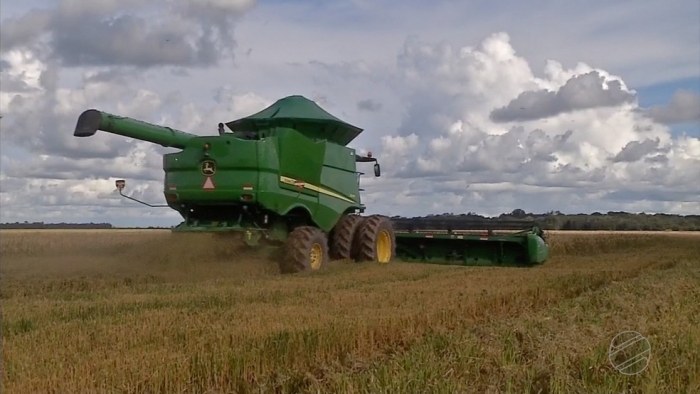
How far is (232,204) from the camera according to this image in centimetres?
1327

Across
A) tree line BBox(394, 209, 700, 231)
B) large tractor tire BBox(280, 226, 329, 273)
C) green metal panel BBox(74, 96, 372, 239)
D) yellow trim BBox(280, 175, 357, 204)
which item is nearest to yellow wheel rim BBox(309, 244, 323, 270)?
large tractor tire BBox(280, 226, 329, 273)

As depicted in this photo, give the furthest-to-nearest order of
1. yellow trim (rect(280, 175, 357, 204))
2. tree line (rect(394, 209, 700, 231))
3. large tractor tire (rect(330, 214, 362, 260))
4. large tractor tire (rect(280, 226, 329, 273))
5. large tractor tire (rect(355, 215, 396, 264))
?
tree line (rect(394, 209, 700, 231))
large tractor tire (rect(355, 215, 396, 264))
large tractor tire (rect(330, 214, 362, 260))
yellow trim (rect(280, 175, 357, 204))
large tractor tire (rect(280, 226, 329, 273))

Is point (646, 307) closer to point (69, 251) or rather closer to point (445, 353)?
point (445, 353)

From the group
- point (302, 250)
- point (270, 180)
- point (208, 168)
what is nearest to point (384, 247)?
point (302, 250)

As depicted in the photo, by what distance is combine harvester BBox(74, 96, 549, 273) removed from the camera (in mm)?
13148

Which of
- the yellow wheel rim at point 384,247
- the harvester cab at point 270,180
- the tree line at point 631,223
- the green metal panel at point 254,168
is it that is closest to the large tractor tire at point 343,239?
the harvester cab at point 270,180

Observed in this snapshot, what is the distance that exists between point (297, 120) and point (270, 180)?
6.93ft

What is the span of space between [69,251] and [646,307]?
13.0m

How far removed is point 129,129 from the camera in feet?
41.7

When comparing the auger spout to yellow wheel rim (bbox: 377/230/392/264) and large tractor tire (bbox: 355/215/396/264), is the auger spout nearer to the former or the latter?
large tractor tire (bbox: 355/215/396/264)

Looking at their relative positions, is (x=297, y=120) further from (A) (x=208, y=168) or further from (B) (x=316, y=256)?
(B) (x=316, y=256)

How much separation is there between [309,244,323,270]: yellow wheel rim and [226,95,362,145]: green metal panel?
2.58 m

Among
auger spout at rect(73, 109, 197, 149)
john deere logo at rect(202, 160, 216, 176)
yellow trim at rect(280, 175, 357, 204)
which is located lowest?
yellow trim at rect(280, 175, 357, 204)

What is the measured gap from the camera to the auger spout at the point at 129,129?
12.1 meters
